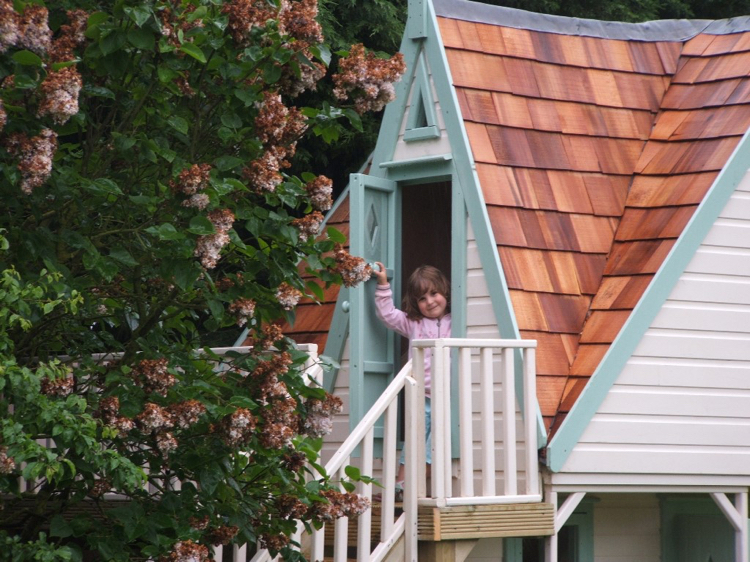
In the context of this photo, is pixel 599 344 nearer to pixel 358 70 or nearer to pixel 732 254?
pixel 732 254

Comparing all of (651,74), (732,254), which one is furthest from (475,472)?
(651,74)

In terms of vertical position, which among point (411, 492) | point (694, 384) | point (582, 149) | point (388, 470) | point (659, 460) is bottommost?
point (411, 492)

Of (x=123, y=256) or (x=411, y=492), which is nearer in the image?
(x=123, y=256)

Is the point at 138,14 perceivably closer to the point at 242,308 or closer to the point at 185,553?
the point at 242,308

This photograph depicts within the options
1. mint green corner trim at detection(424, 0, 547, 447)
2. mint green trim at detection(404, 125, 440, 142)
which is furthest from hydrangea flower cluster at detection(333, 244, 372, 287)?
mint green trim at detection(404, 125, 440, 142)

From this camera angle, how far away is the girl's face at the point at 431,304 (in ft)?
24.8

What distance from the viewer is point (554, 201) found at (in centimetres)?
→ 761

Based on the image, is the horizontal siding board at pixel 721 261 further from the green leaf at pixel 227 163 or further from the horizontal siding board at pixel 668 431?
the green leaf at pixel 227 163

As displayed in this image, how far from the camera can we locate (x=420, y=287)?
24.9ft

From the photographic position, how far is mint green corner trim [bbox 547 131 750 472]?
6809 mm

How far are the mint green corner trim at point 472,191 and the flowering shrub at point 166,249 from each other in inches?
78.4

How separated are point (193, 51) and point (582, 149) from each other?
13.3ft

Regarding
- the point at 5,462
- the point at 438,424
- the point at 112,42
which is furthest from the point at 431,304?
the point at 5,462

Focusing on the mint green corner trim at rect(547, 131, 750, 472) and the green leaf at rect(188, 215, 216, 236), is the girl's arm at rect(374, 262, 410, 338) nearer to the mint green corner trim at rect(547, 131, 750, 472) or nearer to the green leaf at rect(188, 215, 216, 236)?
the mint green corner trim at rect(547, 131, 750, 472)
